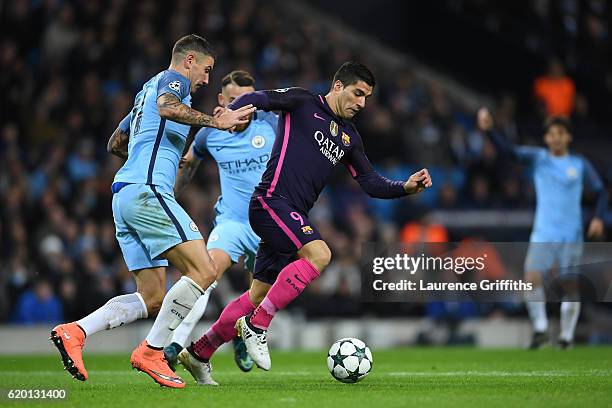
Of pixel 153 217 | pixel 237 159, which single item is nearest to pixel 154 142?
pixel 153 217

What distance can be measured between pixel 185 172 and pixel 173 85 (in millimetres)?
1985

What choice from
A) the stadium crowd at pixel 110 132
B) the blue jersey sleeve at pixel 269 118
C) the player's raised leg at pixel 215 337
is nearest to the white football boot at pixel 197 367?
the player's raised leg at pixel 215 337

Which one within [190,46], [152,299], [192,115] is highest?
[190,46]

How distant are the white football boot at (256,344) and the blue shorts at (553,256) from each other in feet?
17.2

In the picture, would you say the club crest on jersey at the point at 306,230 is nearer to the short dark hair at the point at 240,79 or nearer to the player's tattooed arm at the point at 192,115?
the player's tattooed arm at the point at 192,115

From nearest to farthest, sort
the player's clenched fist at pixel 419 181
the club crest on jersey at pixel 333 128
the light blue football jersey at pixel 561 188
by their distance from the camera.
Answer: the player's clenched fist at pixel 419 181 < the club crest on jersey at pixel 333 128 < the light blue football jersey at pixel 561 188

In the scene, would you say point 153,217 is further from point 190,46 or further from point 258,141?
point 258,141

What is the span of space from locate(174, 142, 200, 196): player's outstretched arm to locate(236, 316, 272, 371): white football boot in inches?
74.9

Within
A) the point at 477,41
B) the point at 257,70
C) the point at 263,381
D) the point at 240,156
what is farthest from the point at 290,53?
the point at 263,381

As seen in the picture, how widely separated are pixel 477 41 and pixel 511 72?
3.96 ft

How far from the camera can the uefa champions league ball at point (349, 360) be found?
7.85 metres

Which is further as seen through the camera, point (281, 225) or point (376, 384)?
point (376, 384)

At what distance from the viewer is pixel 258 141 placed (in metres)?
9.80

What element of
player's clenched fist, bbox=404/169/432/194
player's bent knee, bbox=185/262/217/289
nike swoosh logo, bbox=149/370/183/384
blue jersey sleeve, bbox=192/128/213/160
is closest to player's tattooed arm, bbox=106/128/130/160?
player's bent knee, bbox=185/262/217/289
